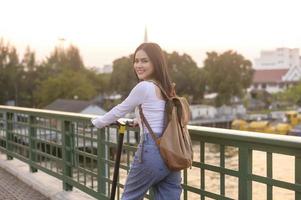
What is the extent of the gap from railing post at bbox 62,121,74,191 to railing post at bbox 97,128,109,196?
2.79ft

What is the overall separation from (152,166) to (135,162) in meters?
0.14

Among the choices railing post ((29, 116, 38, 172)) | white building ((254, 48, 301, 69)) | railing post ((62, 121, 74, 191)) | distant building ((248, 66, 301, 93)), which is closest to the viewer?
railing post ((62, 121, 74, 191))

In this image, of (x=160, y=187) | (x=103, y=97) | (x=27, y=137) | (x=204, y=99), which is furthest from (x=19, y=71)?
(x=160, y=187)

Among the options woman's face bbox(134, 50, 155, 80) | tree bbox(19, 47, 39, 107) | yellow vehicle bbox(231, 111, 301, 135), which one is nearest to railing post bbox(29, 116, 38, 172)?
woman's face bbox(134, 50, 155, 80)

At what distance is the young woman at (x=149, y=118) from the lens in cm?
299

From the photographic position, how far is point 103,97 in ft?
243

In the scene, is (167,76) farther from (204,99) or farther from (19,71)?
(204,99)

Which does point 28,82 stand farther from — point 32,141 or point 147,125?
point 147,125

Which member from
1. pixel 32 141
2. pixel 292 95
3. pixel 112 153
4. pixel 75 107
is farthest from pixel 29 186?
pixel 292 95

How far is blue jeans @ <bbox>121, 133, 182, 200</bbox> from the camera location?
2982mm

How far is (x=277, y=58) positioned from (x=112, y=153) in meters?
138

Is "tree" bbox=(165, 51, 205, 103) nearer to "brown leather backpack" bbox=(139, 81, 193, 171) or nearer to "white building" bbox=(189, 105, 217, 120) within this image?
"white building" bbox=(189, 105, 217, 120)

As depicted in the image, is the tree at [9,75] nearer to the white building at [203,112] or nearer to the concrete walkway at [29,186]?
the white building at [203,112]

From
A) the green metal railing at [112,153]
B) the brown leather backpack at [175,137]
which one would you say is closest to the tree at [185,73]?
the green metal railing at [112,153]
